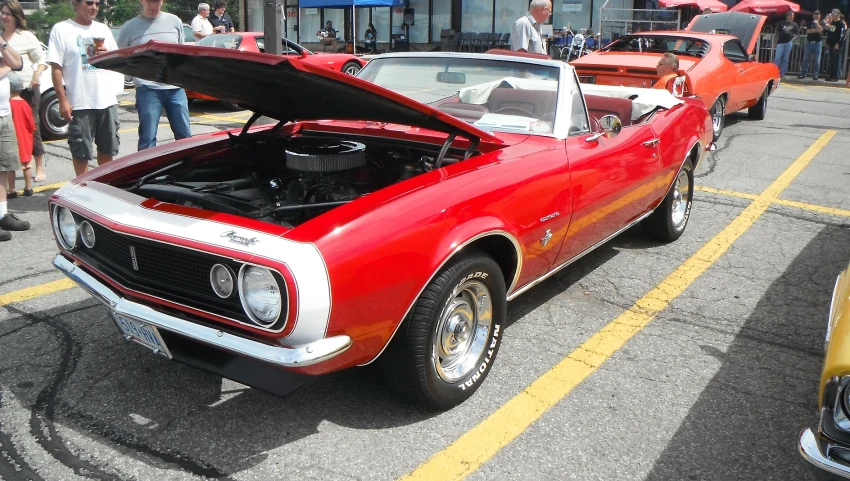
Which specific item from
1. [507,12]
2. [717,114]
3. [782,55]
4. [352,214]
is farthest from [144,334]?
[507,12]

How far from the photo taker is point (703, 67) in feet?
29.0

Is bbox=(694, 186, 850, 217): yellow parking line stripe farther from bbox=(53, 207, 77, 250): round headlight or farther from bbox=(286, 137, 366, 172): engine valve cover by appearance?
bbox=(53, 207, 77, 250): round headlight

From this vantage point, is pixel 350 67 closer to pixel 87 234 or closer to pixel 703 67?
pixel 703 67

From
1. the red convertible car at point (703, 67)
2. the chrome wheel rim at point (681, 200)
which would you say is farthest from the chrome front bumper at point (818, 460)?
the red convertible car at point (703, 67)

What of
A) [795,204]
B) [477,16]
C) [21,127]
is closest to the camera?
[21,127]

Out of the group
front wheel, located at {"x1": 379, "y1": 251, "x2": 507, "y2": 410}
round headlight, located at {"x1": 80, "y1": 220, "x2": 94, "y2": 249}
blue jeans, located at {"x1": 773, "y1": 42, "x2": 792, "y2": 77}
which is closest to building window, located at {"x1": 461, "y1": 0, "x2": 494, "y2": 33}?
blue jeans, located at {"x1": 773, "y1": 42, "x2": 792, "y2": 77}

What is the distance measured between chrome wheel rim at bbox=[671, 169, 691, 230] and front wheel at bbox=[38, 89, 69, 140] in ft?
23.0

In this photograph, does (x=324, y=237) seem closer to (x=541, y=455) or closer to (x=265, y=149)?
(x=541, y=455)

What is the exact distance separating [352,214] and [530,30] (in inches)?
226

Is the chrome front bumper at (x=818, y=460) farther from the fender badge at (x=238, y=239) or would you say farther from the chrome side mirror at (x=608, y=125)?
the chrome side mirror at (x=608, y=125)

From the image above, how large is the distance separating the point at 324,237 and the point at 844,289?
200 cm

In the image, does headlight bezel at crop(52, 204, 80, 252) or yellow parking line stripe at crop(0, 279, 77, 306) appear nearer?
headlight bezel at crop(52, 204, 80, 252)

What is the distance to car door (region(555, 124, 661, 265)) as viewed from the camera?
148 inches

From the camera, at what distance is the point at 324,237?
2510 millimetres
